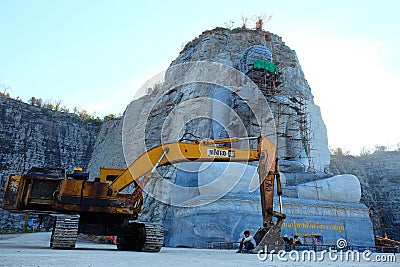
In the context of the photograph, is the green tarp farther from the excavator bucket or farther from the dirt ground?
the dirt ground

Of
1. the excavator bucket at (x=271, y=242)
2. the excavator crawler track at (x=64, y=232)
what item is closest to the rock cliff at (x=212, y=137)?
the excavator bucket at (x=271, y=242)

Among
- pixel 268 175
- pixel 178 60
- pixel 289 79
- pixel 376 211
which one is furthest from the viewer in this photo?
pixel 178 60

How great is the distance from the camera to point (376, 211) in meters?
23.0

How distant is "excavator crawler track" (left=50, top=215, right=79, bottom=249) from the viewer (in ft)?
23.1

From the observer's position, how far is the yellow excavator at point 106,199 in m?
7.38

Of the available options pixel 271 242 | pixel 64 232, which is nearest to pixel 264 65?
pixel 271 242

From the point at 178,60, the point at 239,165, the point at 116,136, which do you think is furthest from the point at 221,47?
the point at 239,165

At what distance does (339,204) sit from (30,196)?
41.7 ft

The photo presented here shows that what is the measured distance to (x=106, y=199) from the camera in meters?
7.54

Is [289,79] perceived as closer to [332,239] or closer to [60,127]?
[332,239]

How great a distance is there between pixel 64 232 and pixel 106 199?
100 cm

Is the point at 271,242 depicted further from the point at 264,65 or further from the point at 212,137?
the point at 264,65

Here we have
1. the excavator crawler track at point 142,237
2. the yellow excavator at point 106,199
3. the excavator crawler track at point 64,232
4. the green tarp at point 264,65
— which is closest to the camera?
the excavator crawler track at point 64,232

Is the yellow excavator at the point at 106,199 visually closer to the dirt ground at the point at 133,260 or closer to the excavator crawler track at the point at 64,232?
the excavator crawler track at the point at 64,232
